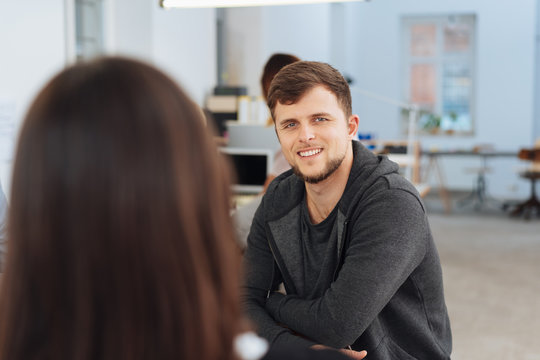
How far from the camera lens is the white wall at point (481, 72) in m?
9.29

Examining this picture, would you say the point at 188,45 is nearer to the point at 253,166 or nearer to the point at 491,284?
the point at 253,166

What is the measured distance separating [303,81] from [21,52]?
7.08ft

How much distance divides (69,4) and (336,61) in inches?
250

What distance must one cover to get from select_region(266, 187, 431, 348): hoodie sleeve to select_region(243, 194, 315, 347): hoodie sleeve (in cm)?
11

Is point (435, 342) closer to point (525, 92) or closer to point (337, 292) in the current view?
point (337, 292)

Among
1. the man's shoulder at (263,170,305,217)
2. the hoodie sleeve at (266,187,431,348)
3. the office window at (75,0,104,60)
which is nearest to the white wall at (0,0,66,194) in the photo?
the office window at (75,0,104,60)

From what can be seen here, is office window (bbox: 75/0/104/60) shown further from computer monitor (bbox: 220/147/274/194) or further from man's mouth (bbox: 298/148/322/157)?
man's mouth (bbox: 298/148/322/157)

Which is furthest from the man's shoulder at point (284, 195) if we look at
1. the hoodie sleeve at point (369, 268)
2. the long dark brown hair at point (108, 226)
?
the long dark brown hair at point (108, 226)

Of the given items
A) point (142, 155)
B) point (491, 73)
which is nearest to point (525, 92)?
point (491, 73)

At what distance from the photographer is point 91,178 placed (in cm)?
51

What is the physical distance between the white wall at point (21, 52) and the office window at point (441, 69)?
7415 millimetres

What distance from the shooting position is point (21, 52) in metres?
3.08

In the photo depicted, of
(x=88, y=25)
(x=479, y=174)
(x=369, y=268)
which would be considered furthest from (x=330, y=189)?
(x=479, y=174)

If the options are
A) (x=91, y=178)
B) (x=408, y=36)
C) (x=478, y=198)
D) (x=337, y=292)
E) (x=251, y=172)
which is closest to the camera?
(x=91, y=178)
